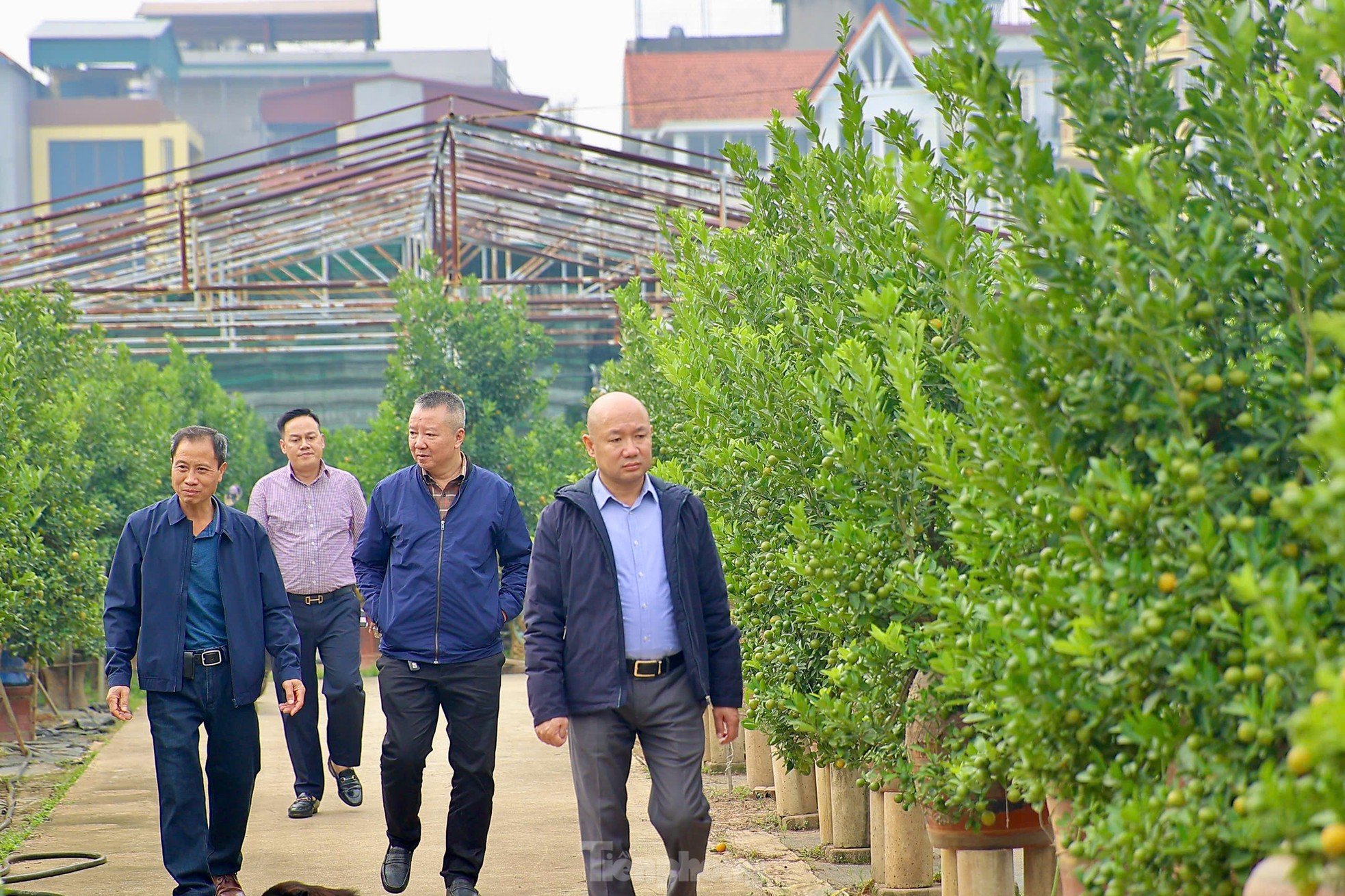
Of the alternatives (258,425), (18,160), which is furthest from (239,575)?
(18,160)

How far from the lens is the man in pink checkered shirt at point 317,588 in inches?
316

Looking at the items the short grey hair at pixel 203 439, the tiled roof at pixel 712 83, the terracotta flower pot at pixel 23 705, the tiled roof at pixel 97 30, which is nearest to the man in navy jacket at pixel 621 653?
the short grey hair at pixel 203 439

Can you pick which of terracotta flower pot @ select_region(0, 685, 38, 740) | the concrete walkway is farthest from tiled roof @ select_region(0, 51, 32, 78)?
the concrete walkway

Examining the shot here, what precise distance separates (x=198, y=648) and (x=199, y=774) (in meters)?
0.47

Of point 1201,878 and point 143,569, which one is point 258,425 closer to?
point 143,569

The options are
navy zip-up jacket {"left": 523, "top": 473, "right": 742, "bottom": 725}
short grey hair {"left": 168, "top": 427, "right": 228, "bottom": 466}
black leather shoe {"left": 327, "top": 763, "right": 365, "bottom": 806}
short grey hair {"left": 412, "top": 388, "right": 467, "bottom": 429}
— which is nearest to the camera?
navy zip-up jacket {"left": 523, "top": 473, "right": 742, "bottom": 725}

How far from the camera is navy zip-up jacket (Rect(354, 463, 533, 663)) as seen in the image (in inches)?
245

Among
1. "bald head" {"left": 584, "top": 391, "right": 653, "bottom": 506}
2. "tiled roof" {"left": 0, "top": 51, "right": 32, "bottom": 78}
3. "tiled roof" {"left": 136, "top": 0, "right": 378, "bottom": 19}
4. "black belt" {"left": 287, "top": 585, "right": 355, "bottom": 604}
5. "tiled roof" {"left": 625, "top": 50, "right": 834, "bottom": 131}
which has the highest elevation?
"tiled roof" {"left": 136, "top": 0, "right": 378, "bottom": 19}

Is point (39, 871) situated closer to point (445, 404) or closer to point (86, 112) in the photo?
point (445, 404)

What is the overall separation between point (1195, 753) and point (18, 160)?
5327 centimetres

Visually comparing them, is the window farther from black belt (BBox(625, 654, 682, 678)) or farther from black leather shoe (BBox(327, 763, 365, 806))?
black belt (BBox(625, 654, 682, 678))

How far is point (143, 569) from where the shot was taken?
5.85 m

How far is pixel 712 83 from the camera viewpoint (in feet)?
158

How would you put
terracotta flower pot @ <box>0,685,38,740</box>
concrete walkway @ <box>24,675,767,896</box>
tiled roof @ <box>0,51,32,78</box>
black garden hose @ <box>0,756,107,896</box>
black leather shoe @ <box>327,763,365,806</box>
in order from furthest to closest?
tiled roof @ <box>0,51,32,78</box>, terracotta flower pot @ <box>0,685,38,740</box>, black leather shoe @ <box>327,763,365,806</box>, concrete walkway @ <box>24,675,767,896</box>, black garden hose @ <box>0,756,107,896</box>
